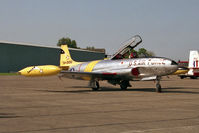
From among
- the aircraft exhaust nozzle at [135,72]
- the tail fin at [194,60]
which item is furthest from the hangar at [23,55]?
the aircraft exhaust nozzle at [135,72]

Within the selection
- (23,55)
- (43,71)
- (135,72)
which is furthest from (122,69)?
(23,55)

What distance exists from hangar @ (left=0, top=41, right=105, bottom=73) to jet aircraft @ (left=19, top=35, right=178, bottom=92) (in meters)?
54.5

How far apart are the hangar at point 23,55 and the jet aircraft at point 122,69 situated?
54535mm

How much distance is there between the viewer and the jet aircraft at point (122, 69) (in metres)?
18.4

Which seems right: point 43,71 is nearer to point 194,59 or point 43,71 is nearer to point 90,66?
point 90,66

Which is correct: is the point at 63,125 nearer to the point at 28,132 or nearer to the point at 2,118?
the point at 28,132

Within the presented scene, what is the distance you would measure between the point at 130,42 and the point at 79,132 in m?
16.2

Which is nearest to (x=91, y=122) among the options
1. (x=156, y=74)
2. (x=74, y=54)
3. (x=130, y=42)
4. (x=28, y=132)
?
(x=28, y=132)

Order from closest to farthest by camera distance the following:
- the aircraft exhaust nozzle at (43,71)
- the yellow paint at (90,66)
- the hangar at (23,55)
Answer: the aircraft exhaust nozzle at (43,71)
the yellow paint at (90,66)
the hangar at (23,55)

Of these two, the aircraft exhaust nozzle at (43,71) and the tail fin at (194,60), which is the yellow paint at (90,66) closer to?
the aircraft exhaust nozzle at (43,71)

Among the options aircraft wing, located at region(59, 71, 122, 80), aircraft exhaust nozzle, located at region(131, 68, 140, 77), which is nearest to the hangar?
aircraft wing, located at region(59, 71, 122, 80)

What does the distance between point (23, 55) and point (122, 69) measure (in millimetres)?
63411

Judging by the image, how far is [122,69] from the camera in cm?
2017

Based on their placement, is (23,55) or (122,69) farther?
(23,55)
